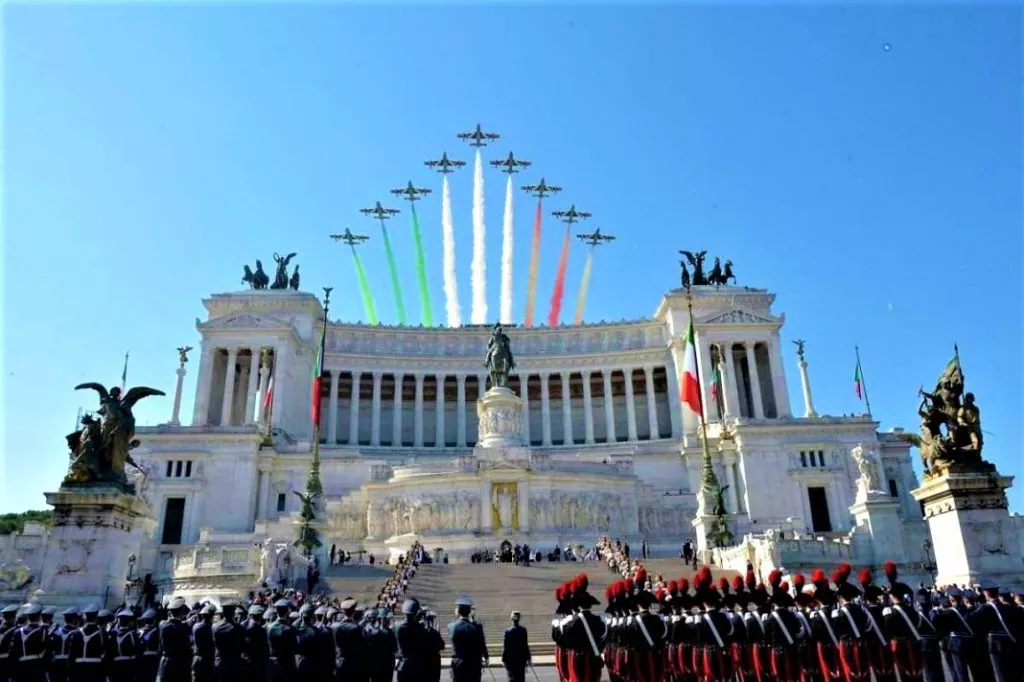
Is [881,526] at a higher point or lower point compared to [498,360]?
lower

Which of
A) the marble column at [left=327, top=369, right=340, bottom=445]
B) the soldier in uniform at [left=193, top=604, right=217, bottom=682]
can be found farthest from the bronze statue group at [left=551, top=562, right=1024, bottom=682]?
the marble column at [left=327, top=369, right=340, bottom=445]

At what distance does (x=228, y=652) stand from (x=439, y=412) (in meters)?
70.9

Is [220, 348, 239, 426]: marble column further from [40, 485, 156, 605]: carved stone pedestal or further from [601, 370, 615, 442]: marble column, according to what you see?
[40, 485, 156, 605]: carved stone pedestal

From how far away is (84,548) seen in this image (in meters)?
19.7

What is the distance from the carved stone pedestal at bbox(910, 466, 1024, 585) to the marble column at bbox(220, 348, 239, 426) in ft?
214

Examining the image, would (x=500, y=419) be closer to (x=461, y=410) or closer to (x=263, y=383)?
(x=263, y=383)

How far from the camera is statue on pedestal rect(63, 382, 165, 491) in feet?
66.7

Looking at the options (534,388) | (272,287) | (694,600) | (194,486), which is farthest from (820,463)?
(272,287)

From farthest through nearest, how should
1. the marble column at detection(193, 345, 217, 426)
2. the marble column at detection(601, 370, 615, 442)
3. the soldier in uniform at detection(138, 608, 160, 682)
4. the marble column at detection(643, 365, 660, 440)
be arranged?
the marble column at detection(643, 365, 660, 440)
the marble column at detection(601, 370, 615, 442)
the marble column at detection(193, 345, 217, 426)
the soldier in uniform at detection(138, 608, 160, 682)

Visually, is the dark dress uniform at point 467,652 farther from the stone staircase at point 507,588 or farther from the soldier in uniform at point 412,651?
the stone staircase at point 507,588

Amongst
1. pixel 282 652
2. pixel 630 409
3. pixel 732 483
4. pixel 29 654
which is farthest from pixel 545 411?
pixel 29 654

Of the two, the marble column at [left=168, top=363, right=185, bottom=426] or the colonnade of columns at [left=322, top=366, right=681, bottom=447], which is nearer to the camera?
the marble column at [left=168, top=363, right=185, bottom=426]

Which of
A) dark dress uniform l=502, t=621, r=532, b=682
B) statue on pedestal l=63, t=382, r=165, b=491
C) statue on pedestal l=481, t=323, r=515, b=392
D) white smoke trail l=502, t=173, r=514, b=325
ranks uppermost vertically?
white smoke trail l=502, t=173, r=514, b=325

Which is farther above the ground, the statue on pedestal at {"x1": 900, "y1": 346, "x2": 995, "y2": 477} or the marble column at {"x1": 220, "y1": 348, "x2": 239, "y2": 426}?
the marble column at {"x1": 220, "y1": 348, "x2": 239, "y2": 426}
